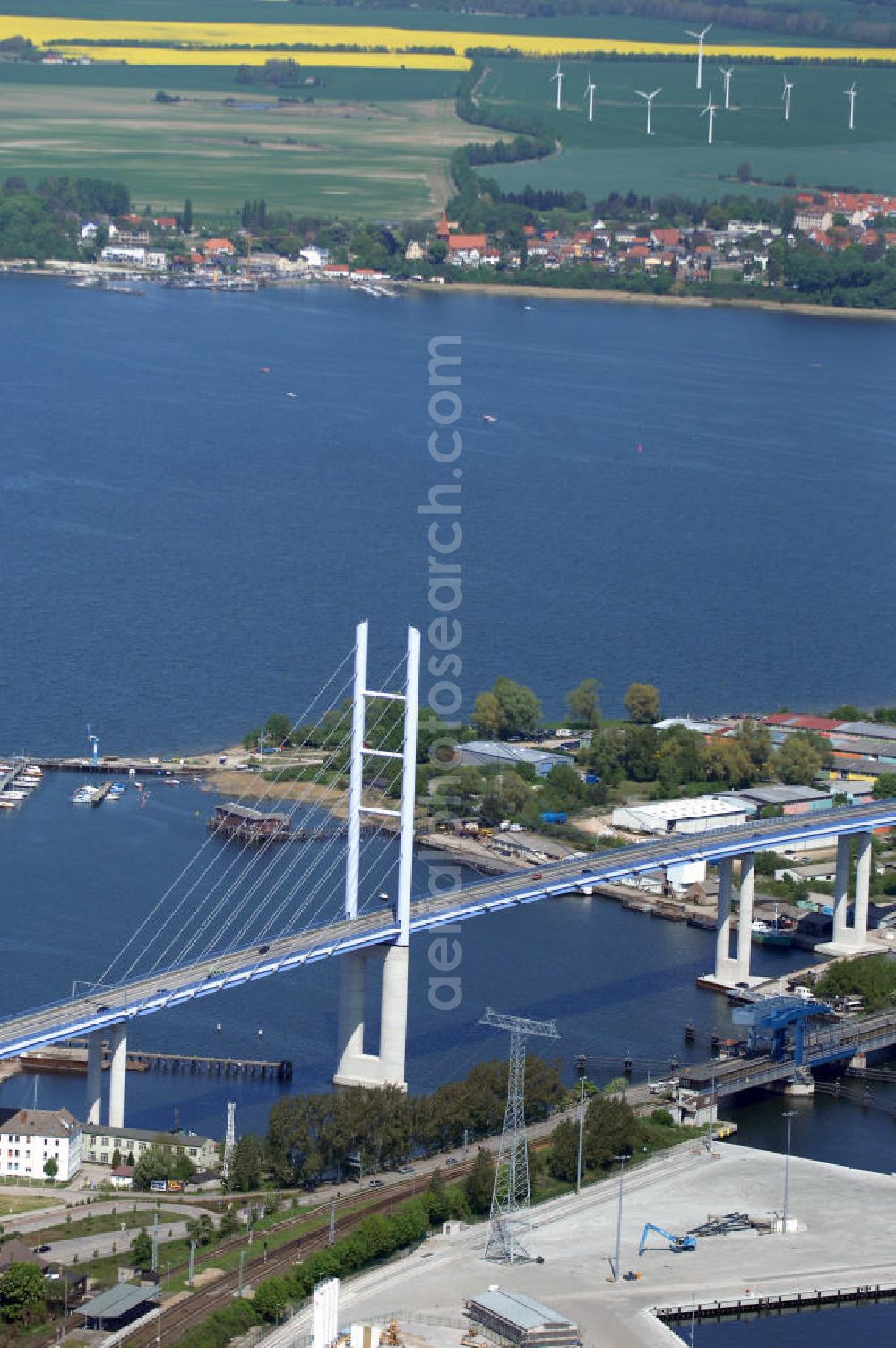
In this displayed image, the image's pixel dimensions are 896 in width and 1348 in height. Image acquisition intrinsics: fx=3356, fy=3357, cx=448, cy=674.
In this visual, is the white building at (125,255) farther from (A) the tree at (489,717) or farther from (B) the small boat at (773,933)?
(B) the small boat at (773,933)

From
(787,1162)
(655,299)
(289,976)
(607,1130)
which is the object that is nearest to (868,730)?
(289,976)

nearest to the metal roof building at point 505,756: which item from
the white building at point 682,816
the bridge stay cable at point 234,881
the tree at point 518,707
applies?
the tree at point 518,707

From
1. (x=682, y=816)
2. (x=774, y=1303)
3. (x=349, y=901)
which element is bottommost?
(x=774, y=1303)

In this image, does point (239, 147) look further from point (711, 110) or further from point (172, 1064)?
point (172, 1064)

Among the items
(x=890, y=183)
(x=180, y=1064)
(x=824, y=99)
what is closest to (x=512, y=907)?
(x=180, y=1064)

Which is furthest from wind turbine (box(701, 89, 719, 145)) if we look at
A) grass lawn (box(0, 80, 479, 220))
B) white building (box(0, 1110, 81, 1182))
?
white building (box(0, 1110, 81, 1182))
